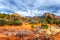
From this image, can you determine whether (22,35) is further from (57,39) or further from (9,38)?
(57,39)

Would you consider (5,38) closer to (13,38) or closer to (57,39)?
(13,38)

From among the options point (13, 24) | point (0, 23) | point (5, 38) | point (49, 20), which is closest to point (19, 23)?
point (13, 24)

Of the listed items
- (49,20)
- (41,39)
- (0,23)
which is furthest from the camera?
(49,20)

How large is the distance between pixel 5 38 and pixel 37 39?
8.85ft

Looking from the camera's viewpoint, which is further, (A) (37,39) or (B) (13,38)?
(B) (13,38)

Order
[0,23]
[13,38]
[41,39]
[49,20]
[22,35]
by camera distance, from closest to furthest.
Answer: [41,39] < [13,38] < [22,35] < [0,23] < [49,20]

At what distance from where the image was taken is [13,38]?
49.7ft

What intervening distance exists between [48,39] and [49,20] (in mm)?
19628

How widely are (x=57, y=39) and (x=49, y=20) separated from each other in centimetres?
1917

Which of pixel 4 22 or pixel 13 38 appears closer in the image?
pixel 13 38

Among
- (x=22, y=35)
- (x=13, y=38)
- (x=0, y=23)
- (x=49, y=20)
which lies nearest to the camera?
(x=13, y=38)

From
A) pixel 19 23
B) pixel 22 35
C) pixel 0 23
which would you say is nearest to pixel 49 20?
pixel 19 23

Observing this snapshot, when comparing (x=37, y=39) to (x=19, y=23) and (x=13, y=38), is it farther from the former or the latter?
(x=19, y=23)

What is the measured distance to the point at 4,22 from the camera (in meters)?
25.9
